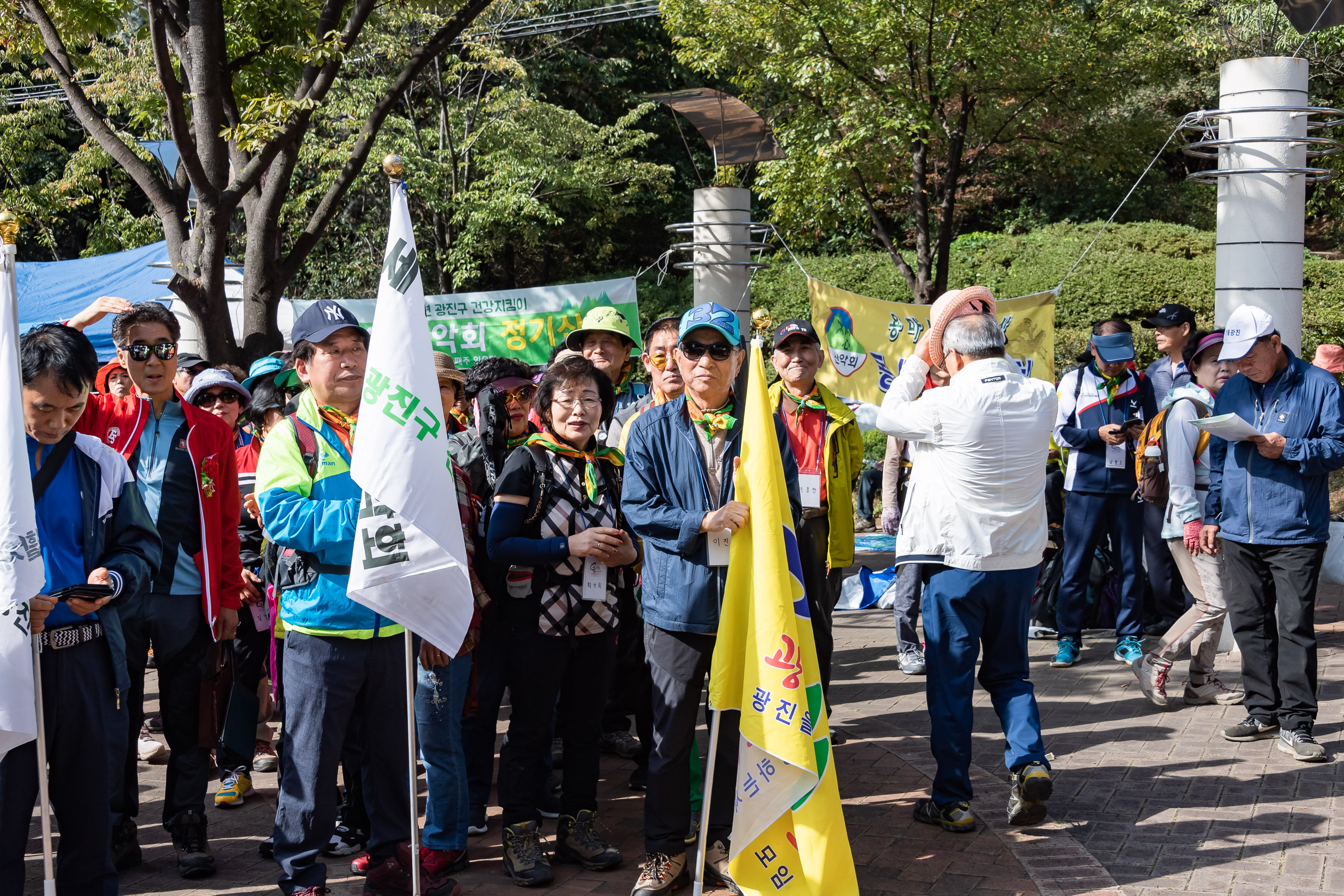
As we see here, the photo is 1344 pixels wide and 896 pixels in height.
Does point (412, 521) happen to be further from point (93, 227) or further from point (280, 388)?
point (93, 227)

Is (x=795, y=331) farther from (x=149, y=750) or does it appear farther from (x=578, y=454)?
(x=149, y=750)

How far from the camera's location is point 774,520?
3891 mm

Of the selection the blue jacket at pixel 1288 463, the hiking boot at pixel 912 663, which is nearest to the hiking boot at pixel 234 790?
the hiking boot at pixel 912 663

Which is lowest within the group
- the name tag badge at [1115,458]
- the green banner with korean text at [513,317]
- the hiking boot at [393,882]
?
the hiking boot at [393,882]

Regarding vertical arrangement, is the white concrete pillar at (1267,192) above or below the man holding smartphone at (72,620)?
above

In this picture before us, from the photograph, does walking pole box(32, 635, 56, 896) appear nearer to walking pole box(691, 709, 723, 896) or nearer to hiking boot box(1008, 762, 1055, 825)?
walking pole box(691, 709, 723, 896)

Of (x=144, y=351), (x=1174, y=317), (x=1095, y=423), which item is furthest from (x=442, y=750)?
(x=1174, y=317)

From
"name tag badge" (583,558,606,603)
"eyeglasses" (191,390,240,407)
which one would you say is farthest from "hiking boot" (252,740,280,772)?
"name tag badge" (583,558,606,603)

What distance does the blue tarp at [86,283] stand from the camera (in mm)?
12633

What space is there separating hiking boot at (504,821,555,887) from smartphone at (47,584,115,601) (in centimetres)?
170

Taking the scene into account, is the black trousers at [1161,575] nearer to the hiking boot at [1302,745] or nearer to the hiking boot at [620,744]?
the hiking boot at [1302,745]

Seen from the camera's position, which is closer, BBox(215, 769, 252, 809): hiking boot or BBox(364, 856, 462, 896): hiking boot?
BBox(364, 856, 462, 896): hiking boot

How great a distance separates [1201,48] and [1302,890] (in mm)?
17595

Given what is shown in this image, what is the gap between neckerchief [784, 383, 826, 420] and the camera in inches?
237
